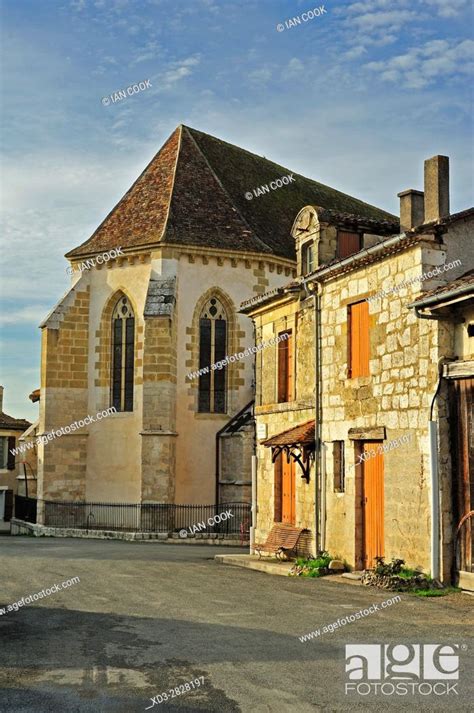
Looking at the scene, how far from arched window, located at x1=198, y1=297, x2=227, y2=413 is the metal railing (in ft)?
11.4

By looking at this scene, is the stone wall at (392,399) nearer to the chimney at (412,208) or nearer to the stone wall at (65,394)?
the chimney at (412,208)

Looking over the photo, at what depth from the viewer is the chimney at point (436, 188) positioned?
50.1 ft

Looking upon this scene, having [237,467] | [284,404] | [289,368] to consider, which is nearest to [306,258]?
[289,368]

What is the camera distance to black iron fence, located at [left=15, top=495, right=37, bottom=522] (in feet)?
101

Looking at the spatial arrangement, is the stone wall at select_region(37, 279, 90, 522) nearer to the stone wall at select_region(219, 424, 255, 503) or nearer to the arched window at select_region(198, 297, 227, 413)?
the arched window at select_region(198, 297, 227, 413)

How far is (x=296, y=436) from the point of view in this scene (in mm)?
17391

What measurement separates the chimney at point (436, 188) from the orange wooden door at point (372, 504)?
4.08m

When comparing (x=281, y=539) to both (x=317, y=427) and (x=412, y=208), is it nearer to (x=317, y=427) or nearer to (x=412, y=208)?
(x=317, y=427)

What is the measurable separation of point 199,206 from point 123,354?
567cm

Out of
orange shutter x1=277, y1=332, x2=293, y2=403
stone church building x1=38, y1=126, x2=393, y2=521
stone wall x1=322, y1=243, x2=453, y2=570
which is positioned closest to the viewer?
stone wall x1=322, y1=243, x2=453, y2=570

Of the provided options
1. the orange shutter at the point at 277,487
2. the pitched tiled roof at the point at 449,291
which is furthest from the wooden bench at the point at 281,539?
the pitched tiled roof at the point at 449,291

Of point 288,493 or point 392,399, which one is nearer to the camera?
point 392,399

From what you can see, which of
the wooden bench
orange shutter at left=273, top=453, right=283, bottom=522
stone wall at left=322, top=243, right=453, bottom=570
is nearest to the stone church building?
orange shutter at left=273, top=453, right=283, bottom=522

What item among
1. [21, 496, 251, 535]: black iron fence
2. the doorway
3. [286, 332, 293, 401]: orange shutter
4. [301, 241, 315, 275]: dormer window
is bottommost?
[21, 496, 251, 535]: black iron fence
